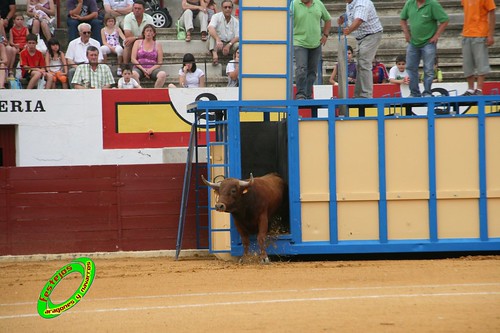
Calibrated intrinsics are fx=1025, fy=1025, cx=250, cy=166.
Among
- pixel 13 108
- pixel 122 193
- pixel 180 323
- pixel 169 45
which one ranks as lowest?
pixel 180 323

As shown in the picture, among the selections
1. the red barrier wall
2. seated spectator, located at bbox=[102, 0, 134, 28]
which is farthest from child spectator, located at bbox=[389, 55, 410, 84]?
seated spectator, located at bbox=[102, 0, 134, 28]

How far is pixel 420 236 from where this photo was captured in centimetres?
1251

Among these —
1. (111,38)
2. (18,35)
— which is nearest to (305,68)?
(111,38)

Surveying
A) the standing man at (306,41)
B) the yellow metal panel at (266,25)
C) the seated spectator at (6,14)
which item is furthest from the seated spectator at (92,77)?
the yellow metal panel at (266,25)

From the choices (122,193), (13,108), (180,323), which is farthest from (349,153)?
(13,108)

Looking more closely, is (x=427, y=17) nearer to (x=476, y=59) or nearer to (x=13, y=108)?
(x=476, y=59)

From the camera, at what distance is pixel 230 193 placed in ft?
38.8

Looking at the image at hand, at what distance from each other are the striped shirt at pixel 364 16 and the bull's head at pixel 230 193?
8.49 feet

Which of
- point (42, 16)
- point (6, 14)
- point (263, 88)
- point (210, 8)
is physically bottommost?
point (263, 88)

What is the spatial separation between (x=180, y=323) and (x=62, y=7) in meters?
13.3

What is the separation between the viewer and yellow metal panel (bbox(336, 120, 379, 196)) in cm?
1243

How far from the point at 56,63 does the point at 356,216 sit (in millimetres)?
7063

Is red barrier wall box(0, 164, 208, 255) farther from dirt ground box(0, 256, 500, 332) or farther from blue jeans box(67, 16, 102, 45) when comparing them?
blue jeans box(67, 16, 102, 45)

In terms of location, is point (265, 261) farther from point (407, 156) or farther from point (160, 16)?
point (160, 16)
